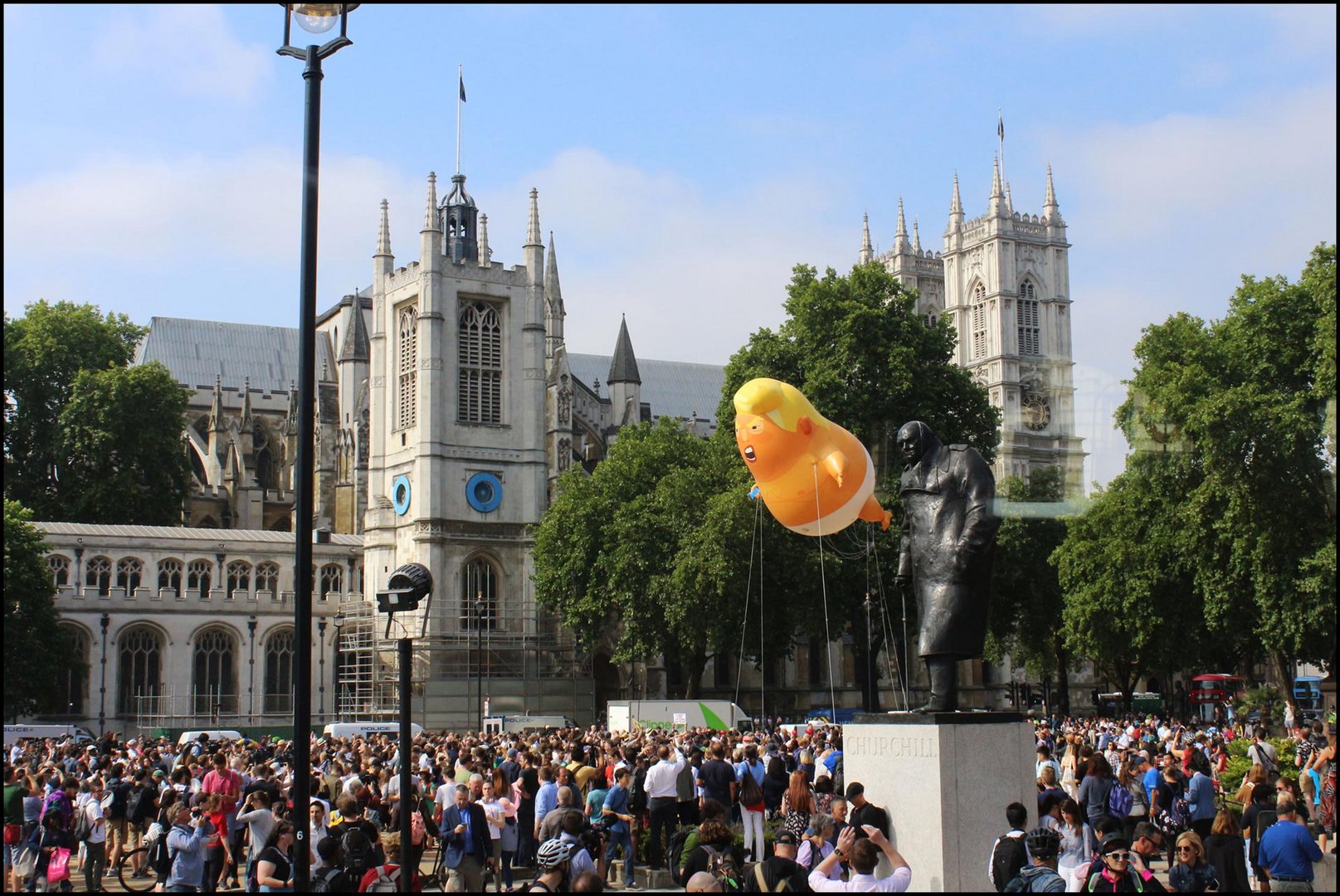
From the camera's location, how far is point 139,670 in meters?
51.6

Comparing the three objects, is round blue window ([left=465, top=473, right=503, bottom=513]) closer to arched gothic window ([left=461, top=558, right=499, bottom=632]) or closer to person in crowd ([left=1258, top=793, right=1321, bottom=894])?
arched gothic window ([left=461, top=558, right=499, bottom=632])

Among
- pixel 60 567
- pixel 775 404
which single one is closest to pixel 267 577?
pixel 60 567

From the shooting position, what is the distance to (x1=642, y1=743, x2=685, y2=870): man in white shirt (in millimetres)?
17625

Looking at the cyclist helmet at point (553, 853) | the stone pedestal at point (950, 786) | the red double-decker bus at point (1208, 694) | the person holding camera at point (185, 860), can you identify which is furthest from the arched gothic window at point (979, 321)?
the cyclist helmet at point (553, 853)

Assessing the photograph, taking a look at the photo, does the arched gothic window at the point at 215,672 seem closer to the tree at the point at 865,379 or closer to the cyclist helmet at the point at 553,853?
the tree at the point at 865,379

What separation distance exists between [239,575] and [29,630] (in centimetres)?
1161

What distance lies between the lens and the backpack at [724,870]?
399 inches

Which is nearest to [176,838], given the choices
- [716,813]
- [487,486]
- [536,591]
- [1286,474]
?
[716,813]

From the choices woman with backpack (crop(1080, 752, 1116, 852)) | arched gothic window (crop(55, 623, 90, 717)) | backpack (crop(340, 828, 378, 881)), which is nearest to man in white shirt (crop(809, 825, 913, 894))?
backpack (crop(340, 828, 378, 881))

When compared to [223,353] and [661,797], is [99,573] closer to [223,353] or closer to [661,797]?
[223,353]

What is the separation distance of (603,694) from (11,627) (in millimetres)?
23399

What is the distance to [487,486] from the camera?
184 ft

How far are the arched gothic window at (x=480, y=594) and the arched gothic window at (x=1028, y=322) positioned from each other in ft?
129

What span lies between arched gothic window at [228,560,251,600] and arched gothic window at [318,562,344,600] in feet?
10.0
